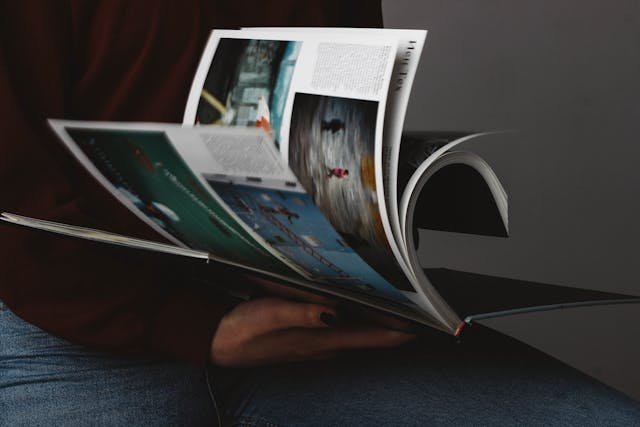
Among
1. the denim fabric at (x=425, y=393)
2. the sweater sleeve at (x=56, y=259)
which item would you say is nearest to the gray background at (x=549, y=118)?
the denim fabric at (x=425, y=393)

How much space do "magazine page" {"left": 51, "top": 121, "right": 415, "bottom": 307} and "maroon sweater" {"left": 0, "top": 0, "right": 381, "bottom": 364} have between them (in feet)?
0.23

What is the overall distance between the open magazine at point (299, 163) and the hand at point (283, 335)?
0.03m

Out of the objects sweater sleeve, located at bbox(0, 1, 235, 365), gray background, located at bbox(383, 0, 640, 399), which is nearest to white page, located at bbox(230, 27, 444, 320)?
sweater sleeve, located at bbox(0, 1, 235, 365)

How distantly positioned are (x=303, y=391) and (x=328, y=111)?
31 centimetres

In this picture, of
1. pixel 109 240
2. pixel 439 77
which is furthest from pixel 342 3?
pixel 439 77

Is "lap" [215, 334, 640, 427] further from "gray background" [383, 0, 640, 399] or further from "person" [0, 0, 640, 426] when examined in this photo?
"gray background" [383, 0, 640, 399]

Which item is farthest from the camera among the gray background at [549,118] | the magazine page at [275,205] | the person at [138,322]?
the gray background at [549,118]

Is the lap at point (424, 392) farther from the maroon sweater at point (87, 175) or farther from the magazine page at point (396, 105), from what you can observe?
the magazine page at point (396, 105)

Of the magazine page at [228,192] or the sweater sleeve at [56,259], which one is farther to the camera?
the sweater sleeve at [56,259]

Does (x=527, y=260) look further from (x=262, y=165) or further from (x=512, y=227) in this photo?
(x=262, y=165)

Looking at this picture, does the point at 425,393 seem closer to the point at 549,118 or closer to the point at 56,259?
the point at 56,259

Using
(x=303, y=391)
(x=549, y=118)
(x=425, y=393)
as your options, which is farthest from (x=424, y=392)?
(x=549, y=118)

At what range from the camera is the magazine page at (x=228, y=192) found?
0.47m

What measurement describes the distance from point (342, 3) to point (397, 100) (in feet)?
1.65
